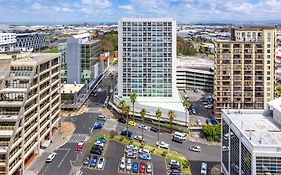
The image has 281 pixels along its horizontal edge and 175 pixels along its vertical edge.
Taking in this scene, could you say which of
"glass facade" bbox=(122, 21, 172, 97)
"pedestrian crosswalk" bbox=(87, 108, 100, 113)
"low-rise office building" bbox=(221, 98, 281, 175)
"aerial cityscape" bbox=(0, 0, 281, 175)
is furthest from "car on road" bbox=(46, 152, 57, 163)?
"glass facade" bbox=(122, 21, 172, 97)

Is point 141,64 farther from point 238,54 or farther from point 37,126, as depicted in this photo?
point 37,126

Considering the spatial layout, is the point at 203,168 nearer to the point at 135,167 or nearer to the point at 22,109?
the point at 135,167

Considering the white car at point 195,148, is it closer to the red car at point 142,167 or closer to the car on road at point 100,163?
the red car at point 142,167

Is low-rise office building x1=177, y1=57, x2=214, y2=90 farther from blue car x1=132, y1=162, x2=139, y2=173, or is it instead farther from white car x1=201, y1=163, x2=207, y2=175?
blue car x1=132, y1=162, x2=139, y2=173

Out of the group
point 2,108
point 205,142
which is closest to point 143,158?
point 205,142

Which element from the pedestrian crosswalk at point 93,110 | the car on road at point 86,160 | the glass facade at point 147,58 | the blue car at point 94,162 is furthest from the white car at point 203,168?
the pedestrian crosswalk at point 93,110

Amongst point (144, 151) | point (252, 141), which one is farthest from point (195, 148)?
point (252, 141)

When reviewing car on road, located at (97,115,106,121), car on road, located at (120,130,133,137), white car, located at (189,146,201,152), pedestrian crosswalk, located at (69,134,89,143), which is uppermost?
car on road, located at (97,115,106,121)
